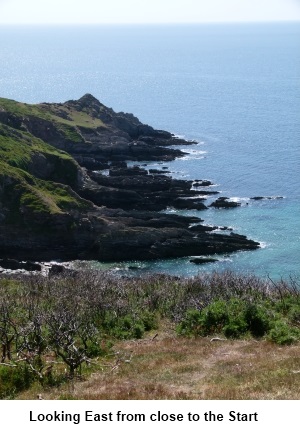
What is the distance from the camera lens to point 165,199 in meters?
92.2

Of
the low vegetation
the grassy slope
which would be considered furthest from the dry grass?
the grassy slope

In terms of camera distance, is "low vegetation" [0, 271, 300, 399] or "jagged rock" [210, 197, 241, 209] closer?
"low vegetation" [0, 271, 300, 399]

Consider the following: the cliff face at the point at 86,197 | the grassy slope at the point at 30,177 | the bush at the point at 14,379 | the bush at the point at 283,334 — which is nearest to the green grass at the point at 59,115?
the cliff face at the point at 86,197

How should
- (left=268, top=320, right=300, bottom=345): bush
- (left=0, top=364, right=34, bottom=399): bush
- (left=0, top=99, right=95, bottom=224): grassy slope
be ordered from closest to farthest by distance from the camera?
(left=0, top=364, right=34, bottom=399): bush
(left=268, top=320, right=300, bottom=345): bush
(left=0, top=99, right=95, bottom=224): grassy slope

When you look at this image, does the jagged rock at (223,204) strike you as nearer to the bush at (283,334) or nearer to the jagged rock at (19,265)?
the jagged rock at (19,265)

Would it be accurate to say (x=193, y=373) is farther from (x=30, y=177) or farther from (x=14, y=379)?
(x=30, y=177)

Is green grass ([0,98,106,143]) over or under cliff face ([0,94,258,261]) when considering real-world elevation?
over

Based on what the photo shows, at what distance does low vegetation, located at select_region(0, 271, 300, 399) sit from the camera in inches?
757

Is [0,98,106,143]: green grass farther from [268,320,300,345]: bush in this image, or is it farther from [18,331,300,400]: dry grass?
[18,331,300,400]: dry grass

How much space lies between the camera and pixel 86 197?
92625mm

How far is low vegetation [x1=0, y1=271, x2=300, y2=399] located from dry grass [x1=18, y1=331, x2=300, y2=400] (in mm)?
36

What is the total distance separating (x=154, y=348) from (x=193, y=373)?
517 cm

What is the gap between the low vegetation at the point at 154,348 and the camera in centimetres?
1923

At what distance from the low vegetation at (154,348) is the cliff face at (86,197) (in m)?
36.9
